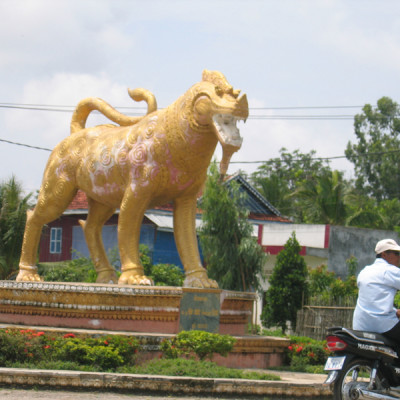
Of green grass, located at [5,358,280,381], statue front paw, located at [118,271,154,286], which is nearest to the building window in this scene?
statue front paw, located at [118,271,154,286]

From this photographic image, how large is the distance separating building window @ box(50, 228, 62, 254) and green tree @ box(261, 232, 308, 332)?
434 inches

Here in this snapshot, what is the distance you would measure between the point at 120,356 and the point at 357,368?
338 cm

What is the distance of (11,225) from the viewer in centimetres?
2133

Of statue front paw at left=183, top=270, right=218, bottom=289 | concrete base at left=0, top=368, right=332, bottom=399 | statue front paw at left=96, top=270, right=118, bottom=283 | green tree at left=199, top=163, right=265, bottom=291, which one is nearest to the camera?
concrete base at left=0, top=368, right=332, bottom=399

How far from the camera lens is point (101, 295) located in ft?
36.3

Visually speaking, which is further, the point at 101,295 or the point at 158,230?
the point at 158,230

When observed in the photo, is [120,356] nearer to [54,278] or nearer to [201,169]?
[201,169]

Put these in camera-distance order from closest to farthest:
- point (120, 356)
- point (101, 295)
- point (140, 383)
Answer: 1. point (140, 383)
2. point (120, 356)
3. point (101, 295)

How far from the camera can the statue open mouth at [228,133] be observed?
34.6 feet

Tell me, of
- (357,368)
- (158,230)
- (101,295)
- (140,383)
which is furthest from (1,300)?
(158,230)

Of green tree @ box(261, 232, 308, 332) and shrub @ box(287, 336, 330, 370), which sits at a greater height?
green tree @ box(261, 232, 308, 332)

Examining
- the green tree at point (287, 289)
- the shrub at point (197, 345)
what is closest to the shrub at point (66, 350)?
the shrub at point (197, 345)

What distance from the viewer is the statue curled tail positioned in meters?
12.7

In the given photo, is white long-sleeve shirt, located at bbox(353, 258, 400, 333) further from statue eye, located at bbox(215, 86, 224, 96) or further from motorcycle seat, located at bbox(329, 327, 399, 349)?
statue eye, located at bbox(215, 86, 224, 96)
